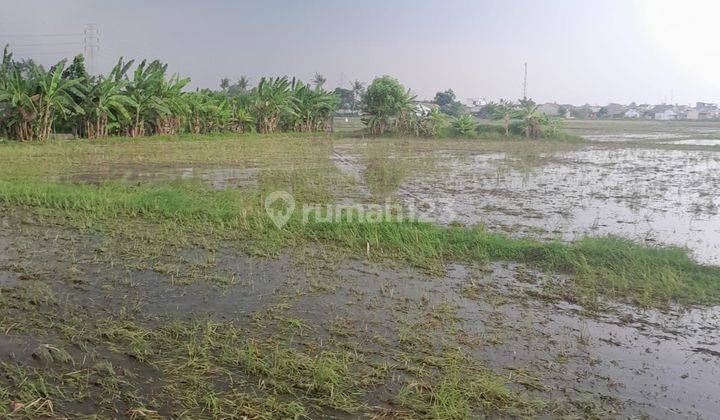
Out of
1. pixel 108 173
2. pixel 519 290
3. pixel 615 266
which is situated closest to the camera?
pixel 519 290

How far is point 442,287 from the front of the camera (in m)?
4.60

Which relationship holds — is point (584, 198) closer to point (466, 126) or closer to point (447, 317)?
point (447, 317)

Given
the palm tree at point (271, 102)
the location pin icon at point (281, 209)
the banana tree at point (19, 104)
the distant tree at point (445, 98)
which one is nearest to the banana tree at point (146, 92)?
the banana tree at point (19, 104)

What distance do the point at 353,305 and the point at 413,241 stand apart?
174 cm

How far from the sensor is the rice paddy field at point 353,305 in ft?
9.25

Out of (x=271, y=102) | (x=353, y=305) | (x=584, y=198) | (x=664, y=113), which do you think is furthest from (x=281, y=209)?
(x=664, y=113)

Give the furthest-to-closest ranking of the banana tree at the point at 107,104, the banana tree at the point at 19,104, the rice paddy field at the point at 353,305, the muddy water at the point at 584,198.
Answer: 1. the banana tree at the point at 107,104
2. the banana tree at the point at 19,104
3. the muddy water at the point at 584,198
4. the rice paddy field at the point at 353,305

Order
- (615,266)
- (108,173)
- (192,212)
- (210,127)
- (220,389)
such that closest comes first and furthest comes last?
(220,389) → (615,266) → (192,212) → (108,173) → (210,127)

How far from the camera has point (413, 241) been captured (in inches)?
226

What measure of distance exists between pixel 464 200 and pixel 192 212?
4239mm

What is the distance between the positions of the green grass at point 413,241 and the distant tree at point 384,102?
18025 millimetres

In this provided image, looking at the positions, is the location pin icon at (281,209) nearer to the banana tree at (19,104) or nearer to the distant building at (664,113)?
the banana tree at (19,104)

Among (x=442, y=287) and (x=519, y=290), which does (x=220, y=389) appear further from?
(x=519, y=290)

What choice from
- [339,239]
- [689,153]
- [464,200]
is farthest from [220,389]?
[689,153]
